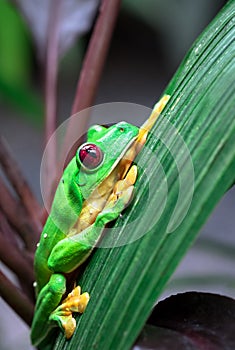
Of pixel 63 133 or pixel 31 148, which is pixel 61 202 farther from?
pixel 31 148

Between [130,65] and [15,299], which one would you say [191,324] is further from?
[130,65]

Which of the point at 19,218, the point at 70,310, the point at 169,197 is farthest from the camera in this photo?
the point at 19,218

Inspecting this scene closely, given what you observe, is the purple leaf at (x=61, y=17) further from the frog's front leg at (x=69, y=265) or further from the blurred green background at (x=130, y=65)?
the blurred green background at (x=130, y=65)

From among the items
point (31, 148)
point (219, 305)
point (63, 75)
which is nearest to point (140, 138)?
→ point (219, 305)

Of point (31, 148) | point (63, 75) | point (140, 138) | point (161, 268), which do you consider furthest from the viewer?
point (63, 75)

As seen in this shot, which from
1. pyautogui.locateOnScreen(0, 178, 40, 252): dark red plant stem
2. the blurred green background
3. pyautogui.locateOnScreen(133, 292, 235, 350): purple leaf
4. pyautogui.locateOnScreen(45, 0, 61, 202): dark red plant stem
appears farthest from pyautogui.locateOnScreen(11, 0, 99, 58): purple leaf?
the blurred green background

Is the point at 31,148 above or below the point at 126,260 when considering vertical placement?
below

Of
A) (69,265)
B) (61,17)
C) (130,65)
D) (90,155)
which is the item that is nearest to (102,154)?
(90,155)
